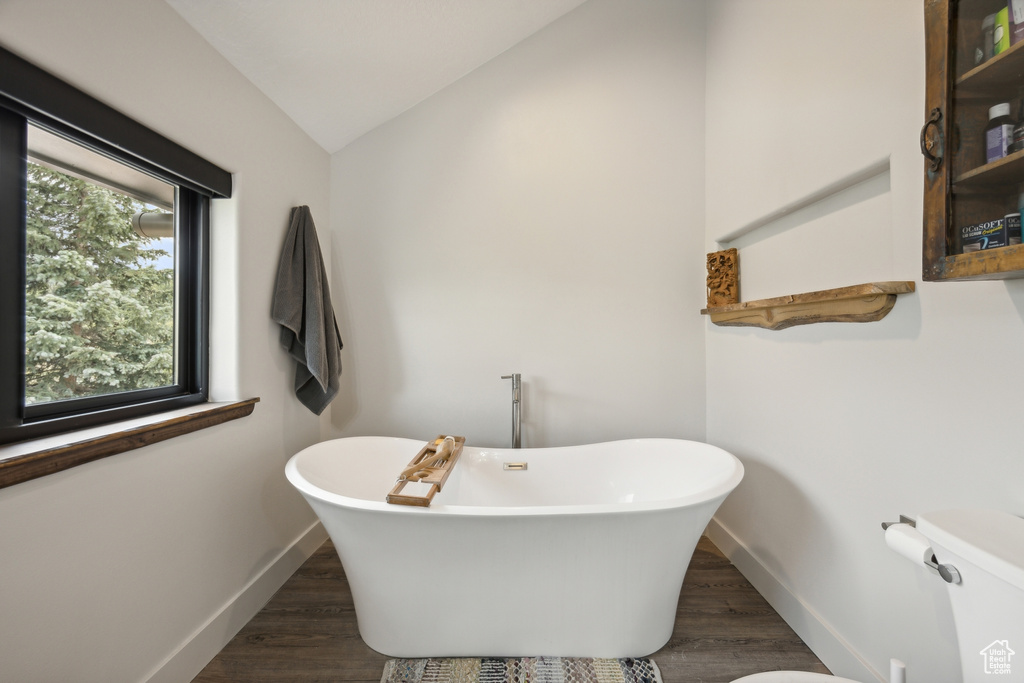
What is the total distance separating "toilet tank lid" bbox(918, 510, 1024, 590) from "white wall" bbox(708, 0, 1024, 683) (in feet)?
0.46

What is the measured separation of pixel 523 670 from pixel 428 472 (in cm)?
74

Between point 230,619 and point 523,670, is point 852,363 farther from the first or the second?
point 230,619

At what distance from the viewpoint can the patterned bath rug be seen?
4.60ft

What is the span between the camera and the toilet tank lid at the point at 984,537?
705 millimetres

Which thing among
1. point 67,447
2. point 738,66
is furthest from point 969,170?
point 67,447

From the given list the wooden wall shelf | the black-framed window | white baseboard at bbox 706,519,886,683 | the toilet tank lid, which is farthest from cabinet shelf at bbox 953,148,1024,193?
the black-framed window

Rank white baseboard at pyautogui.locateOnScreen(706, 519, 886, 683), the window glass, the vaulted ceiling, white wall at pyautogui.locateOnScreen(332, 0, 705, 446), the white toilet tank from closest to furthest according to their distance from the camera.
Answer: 1. the white toilet tank
2. the window glass
3. white baseboard at pyautogui.locateOnScreen(706, 519, 886, 683)
4. the vaulted ceiling
5. white wall at pyautogui.locateOnScreen(332, 0, 705, 446)

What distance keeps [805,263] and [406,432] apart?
6.71ft

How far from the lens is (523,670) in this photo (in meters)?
1.44

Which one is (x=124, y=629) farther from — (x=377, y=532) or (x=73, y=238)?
(x=73, y=238)

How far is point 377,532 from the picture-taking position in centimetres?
139

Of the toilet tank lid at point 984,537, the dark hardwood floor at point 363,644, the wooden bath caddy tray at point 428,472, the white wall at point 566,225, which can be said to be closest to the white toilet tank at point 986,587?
the toilet tank lid at point 984,537

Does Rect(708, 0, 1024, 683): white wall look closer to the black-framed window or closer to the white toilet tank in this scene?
the white toilet tank

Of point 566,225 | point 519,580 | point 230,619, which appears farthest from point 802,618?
point 230,619
